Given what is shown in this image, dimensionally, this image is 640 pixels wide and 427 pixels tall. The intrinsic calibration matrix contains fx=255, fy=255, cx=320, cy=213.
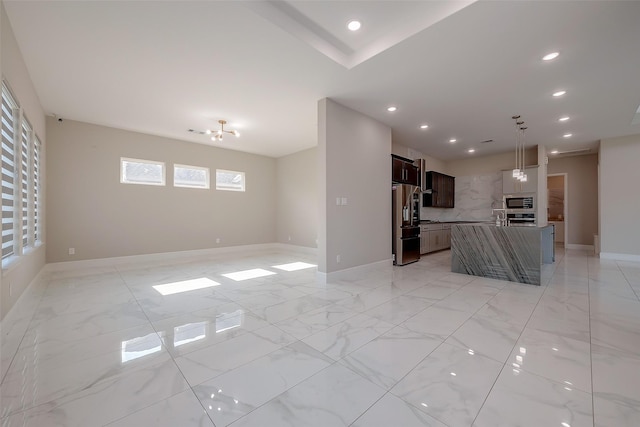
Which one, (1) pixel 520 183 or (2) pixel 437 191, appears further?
(2) pixel 437 191

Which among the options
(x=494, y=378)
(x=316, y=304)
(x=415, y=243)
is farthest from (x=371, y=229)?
(x=494, y=378)

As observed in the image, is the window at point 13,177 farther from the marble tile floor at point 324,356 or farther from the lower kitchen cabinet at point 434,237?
the lower kitchen cabinet at point 434,237

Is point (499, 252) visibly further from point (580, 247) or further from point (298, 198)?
→ point (580, 247)

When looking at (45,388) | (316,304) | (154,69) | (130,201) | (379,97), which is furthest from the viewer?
(130,201)

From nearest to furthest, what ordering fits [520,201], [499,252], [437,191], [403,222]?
[499,252] < [403,222] < [520,201] < [437,191]

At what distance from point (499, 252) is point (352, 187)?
2.69m

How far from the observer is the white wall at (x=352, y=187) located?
13.5ft

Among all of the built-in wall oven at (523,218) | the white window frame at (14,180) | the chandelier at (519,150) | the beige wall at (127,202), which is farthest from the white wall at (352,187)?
the built-in wall oven at (523,218)

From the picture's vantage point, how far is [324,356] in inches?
78.2

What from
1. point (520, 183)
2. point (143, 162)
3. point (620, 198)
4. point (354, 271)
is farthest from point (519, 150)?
point (143, 162)

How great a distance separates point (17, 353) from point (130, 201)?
176 inches

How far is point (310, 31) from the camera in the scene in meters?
2.78

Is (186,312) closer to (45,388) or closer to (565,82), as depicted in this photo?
(45,388)

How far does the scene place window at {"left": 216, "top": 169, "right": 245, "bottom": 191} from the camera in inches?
286
